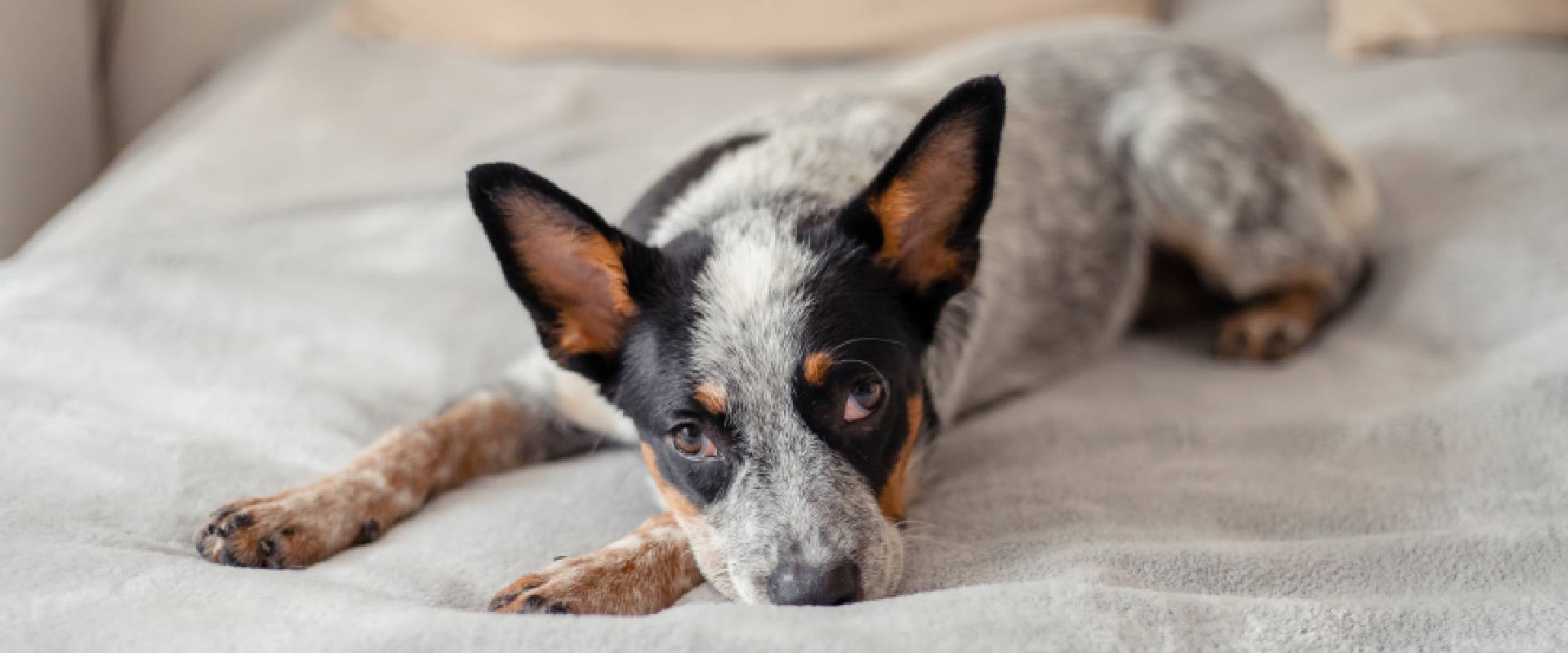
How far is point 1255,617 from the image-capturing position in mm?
1778

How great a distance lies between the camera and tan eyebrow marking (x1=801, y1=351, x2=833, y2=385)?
6.49 ft

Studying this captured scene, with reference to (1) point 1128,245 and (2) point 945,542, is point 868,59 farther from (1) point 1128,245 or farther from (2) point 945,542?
(2) point 945,542

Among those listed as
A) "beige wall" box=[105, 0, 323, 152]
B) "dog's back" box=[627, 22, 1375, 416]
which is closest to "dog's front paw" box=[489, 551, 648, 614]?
"dog's back" box=[627, 22, 1375, 416]

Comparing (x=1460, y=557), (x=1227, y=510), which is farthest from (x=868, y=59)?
(x=1460, y=557)

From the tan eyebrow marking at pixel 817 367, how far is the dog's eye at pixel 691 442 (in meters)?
0.21

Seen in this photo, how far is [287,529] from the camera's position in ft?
6.93

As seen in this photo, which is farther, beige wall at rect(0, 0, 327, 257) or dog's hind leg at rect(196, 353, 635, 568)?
beige wall at rect(0, 0, 327, 257)

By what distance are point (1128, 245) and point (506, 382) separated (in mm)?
1752

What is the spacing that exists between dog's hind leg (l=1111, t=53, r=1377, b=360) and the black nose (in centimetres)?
176

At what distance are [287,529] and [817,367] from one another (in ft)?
3.14

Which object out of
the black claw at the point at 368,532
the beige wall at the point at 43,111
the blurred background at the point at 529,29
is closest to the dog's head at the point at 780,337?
the black claw at the point at 368,532

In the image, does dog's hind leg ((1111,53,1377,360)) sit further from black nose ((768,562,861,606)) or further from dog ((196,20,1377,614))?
black nose ((768,562,861,606))

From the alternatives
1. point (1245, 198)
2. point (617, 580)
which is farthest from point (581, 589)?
point (1245, 198)

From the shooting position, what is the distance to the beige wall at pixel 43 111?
118 inches
